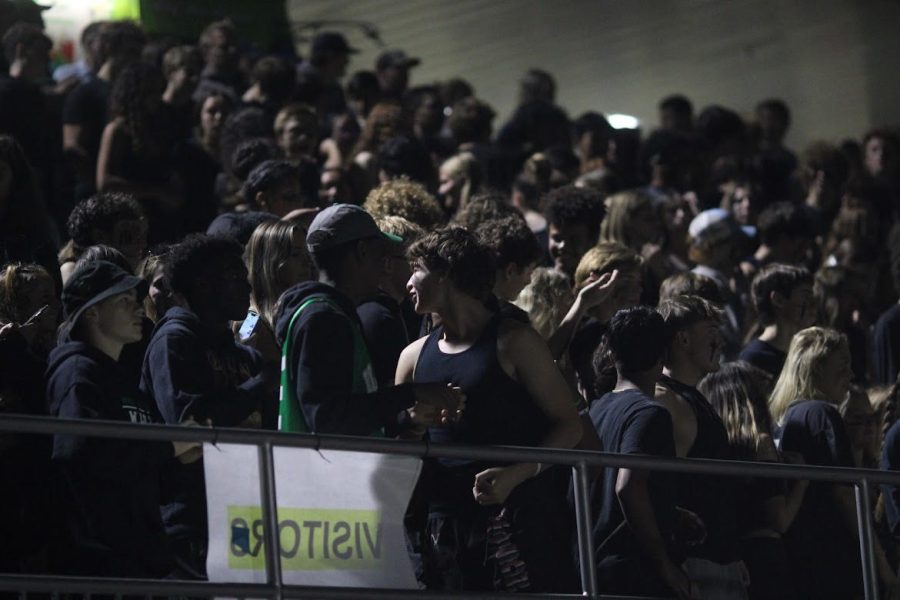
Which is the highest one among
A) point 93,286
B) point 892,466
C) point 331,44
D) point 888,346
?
point 331,44

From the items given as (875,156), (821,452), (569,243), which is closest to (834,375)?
(821,452)

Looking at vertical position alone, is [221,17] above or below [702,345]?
above

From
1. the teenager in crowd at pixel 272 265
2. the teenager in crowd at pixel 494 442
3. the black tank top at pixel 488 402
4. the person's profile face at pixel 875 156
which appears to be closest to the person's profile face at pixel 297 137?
the teenager in crowd at pixel 272 265

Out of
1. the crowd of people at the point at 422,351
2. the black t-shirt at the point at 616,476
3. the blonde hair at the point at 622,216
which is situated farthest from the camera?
the blonde hair at the point at 622,216

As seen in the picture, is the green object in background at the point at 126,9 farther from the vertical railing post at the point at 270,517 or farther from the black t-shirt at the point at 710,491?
the vertical railing post at the point at 270,517

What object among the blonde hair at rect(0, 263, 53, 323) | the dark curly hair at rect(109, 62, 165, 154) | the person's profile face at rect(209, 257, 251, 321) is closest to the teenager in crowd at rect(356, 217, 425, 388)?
the person's profile face at rect(209, 257, 251, 321)

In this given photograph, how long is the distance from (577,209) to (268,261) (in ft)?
8.28

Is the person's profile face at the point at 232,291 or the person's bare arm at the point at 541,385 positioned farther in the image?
Answer: the person's profile face at the point at 232,291

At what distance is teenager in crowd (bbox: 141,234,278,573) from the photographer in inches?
254

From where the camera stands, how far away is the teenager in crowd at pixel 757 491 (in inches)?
294

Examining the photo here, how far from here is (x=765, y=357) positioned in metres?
9.53

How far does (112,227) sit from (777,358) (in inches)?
138

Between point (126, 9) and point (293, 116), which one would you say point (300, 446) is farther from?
point (126, 9)

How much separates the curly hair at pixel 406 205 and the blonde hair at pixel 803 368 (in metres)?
1.78
